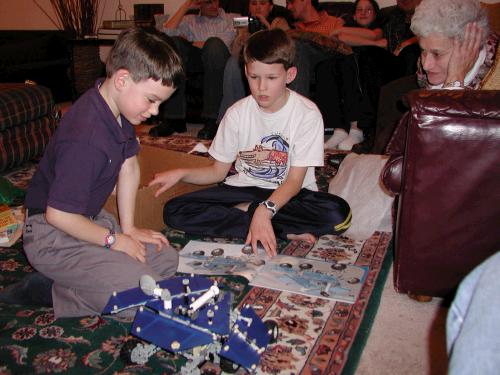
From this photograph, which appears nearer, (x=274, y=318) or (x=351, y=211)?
(x=274, y=318)

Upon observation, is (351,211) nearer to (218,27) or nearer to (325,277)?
(325,277)

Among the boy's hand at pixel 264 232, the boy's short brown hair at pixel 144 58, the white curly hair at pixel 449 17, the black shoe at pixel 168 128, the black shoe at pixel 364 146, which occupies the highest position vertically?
the white curly hair at pixel 449 17

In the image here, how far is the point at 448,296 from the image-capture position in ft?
4.91

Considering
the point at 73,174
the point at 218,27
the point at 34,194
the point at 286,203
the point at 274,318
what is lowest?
the point at 274,318

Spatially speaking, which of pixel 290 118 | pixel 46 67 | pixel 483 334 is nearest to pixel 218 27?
pixel 46 67

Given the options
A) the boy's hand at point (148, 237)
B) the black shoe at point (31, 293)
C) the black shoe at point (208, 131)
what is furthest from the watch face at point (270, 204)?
the black shoe at point (208, 131)

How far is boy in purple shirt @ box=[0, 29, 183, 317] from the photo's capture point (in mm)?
1325

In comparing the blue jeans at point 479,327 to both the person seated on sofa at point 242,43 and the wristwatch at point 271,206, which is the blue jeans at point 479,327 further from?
the person seated on sofa at point 242,43

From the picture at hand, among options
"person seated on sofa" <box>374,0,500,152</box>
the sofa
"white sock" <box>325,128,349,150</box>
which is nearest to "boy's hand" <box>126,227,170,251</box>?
"person seated on sofa" <box>374,0,500,152</box>

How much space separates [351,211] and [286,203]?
0.28 meters

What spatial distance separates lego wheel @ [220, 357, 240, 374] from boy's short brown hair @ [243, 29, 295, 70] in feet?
3.28

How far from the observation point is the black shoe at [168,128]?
11.8 feet

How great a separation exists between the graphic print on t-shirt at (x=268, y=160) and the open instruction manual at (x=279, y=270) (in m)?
0.29

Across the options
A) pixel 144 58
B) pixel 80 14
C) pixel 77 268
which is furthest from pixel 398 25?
pixel 80 14
